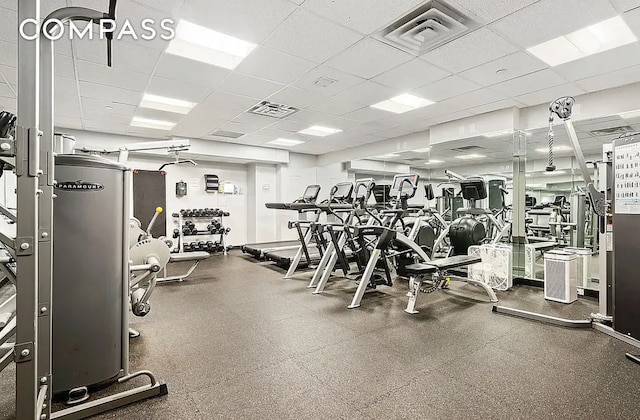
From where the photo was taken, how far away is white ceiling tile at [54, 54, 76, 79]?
147 inches

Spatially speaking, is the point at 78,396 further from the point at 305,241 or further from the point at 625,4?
the point at 625,4

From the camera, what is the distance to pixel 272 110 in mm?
5875

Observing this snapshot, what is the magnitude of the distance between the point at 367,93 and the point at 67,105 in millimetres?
4898

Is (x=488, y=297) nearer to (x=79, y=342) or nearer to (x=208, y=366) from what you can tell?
(x=208, y=366)

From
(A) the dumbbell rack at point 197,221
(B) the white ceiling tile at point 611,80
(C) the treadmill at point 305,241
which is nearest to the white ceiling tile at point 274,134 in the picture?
(C) the treadmill at point 305,241

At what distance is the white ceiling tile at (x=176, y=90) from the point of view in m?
4.52

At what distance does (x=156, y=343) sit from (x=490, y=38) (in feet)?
14.3

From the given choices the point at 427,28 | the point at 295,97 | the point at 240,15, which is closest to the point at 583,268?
the point at 427,28

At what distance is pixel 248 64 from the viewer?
3965 mm

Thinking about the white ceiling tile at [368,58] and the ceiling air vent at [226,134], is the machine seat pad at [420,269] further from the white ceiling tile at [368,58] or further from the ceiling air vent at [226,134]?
the ceiling air vent at [226,134]

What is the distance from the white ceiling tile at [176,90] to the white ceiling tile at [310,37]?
1797 millimetres

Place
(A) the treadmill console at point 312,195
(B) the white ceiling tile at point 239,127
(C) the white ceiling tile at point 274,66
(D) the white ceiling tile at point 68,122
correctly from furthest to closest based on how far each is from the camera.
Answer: (B) the white ceiling tile at point 239,127, (D) the white ceiling tile at point 68,122, (A) the treadmill console at point 312,195, (C) the white ceiling tile at point 274,66

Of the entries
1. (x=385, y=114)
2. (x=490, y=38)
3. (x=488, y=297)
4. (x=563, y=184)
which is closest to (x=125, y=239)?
(x=490, y=38)

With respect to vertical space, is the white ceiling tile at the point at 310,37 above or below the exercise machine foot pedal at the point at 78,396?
above
